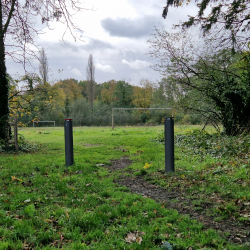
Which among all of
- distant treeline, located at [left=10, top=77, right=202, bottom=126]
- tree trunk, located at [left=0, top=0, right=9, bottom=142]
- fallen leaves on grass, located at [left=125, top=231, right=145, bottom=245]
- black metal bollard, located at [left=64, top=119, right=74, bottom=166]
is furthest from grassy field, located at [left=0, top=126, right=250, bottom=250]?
distant treeline, located at [left=10, top=77, right=202, bottom=126]

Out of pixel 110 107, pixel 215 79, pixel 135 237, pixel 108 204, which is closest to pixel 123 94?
pixel 110 107

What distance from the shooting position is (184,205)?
3617 mm

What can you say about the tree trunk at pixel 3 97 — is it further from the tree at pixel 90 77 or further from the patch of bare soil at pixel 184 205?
the tree at pixel 90 77

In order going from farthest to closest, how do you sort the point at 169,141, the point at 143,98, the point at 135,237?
the point at 143,98 < the point at 169,141 < the point at 135,237

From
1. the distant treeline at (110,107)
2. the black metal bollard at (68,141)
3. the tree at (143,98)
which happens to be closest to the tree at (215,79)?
the distant treeline at (110,107)

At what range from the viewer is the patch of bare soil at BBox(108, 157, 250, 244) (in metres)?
2.74

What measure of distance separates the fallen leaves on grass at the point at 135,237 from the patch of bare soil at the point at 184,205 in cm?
86

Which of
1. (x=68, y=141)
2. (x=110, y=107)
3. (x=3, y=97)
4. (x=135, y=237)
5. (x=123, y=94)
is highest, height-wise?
(x=123, y=94)

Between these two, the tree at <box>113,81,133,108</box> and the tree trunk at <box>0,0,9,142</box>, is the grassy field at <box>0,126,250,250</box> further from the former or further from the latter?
the tree at <box>113,81,133,108</box>

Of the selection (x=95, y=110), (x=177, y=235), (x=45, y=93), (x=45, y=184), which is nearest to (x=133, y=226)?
(x=177, y=235)

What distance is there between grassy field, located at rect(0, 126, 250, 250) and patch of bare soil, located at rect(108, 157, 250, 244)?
0.33 ft

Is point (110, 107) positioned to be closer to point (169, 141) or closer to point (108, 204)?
point (169, 141)

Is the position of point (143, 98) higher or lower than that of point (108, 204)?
higher

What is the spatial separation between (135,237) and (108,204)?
42.4 inches
